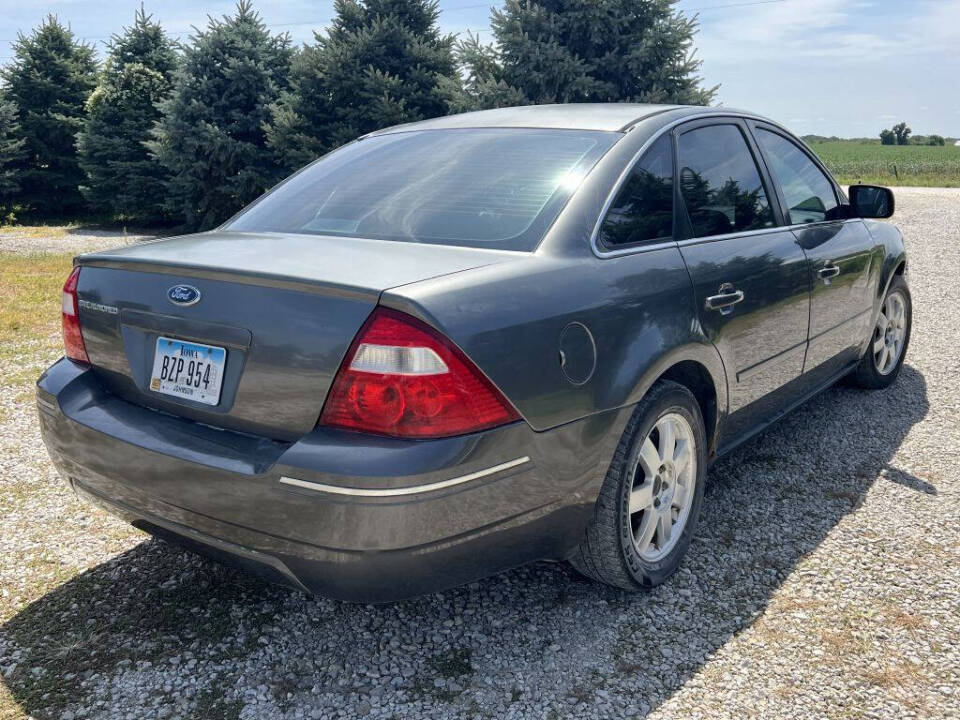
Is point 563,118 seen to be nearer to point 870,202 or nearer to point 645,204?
point 645,204

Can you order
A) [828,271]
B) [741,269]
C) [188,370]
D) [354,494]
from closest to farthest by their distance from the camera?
[354,494]
[188,370]
[741,269]
[828,271]

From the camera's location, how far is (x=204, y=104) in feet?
50.8

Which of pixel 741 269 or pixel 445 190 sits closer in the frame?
pixel 445 190

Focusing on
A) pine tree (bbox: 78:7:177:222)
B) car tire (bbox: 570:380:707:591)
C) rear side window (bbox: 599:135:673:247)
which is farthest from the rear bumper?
pine tree (bbox: 78:7:177:222)

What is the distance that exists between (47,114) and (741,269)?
2215cm

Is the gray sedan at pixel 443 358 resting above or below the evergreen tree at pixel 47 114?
below

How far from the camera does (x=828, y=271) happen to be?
3.79 meters

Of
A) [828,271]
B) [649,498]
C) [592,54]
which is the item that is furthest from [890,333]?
[592,54]

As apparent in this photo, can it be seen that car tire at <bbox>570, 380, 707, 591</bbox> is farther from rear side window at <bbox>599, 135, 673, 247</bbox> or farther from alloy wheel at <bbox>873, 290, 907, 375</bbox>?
alloy wheel at <bbox>873, 290, 907, 375</bbox>

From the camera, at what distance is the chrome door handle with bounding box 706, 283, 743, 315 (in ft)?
9.37

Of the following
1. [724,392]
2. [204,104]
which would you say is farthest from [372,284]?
[204,104]

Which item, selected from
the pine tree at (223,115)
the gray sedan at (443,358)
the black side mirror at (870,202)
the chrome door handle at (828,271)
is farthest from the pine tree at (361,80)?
the gray sedan at (443,358)

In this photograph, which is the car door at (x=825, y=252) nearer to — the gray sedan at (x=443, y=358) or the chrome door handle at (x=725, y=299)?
the gray sedan at (x=443, y=358)

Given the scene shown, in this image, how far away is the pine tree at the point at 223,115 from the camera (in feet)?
50.4
